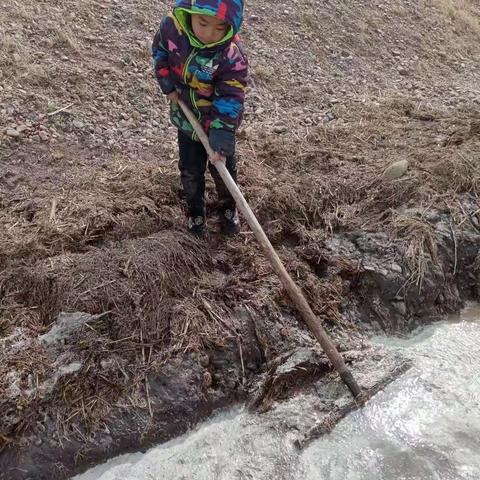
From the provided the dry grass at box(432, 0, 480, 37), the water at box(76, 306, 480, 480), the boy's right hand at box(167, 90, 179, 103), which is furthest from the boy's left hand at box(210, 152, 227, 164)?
the dry grass at box(432, 0, 480, 37)

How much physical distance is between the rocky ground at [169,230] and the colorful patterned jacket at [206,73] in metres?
0.84

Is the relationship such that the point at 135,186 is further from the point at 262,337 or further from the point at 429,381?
the point at 429,381

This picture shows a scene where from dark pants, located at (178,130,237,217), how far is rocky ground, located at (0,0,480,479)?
0.23 m

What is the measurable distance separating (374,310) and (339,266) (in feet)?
1.24

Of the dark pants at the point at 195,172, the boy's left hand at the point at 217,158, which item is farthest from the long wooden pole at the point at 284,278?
the dark pants at the point at 195,172

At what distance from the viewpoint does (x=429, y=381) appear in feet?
11.0

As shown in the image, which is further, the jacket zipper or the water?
the jacket zipper

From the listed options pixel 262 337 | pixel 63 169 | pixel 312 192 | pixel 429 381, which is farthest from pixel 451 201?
pixel 63 169

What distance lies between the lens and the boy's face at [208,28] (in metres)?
2.77

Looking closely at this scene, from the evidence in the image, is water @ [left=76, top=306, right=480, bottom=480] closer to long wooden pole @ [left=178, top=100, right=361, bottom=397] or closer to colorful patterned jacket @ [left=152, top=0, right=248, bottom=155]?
long wooden pole @ [left=178, top=100, right=361, bottom=397]

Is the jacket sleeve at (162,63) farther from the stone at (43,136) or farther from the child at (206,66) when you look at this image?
the stone at (43,136)

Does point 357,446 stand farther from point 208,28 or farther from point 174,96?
point 208,28

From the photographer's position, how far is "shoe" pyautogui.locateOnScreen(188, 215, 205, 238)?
3643mm

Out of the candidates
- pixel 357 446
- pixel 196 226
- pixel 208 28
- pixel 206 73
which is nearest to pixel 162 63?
pixel 206 73
